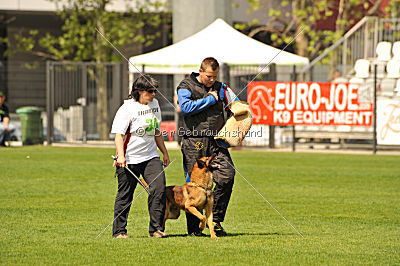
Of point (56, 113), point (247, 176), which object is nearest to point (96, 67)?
point (56, 113)

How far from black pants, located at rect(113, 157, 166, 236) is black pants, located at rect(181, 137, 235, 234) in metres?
0.37

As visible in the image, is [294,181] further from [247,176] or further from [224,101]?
[224,101]

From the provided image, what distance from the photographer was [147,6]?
1517 inches

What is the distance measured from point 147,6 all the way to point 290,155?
14935 mm

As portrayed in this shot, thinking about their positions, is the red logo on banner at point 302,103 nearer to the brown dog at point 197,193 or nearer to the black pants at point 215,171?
the black pants at point 215,171

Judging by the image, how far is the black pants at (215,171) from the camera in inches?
401

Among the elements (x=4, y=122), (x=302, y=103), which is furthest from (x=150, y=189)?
(x=4, y=122)

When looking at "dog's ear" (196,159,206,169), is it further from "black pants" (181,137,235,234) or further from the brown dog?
"black pants" (181,137,235,234)

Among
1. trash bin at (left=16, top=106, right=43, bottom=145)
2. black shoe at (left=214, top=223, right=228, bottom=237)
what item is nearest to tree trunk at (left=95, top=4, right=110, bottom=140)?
trash bin at (left=16, top=106, right=43, bottom=145)

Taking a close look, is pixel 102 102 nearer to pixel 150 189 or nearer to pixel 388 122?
pixel 388 122

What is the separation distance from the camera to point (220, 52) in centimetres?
2738

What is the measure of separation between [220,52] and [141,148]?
57.9ft

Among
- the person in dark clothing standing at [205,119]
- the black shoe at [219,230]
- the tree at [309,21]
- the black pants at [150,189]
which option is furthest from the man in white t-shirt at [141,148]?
the tree at [309,21]

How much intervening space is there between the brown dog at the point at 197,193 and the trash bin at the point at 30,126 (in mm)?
20484
